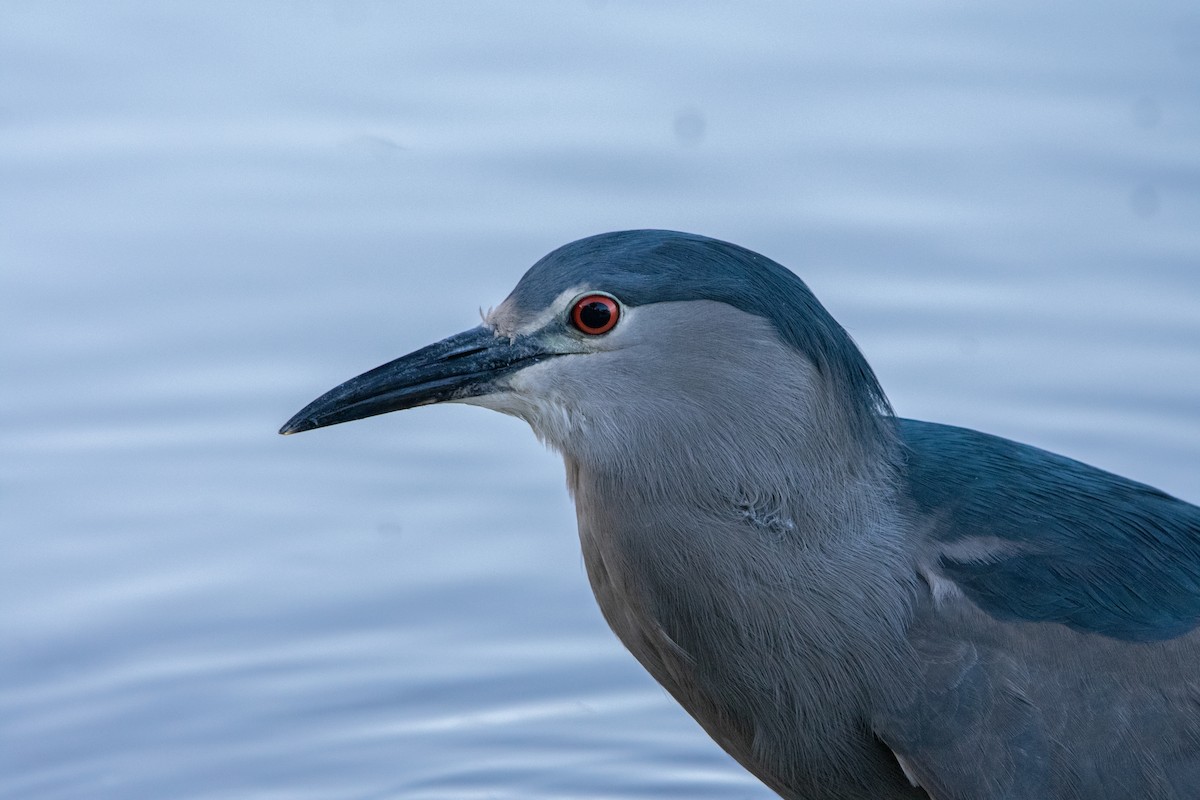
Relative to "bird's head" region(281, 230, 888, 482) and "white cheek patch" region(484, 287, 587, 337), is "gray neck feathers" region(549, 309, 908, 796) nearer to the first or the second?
"bird's head" region(281, 230, 888, 482)

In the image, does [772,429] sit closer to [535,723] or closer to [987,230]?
[535,723]

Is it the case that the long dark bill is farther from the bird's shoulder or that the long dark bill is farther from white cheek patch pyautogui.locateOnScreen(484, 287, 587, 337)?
the bird's shoulder

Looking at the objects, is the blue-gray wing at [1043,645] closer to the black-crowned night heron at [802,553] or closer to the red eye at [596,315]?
the black-crowned night heron at [802,553]

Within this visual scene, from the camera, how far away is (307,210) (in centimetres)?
791

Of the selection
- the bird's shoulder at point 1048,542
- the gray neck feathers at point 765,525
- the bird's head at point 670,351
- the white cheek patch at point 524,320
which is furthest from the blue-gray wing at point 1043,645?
the white cheek patch at point 524,320

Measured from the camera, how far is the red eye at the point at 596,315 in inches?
173

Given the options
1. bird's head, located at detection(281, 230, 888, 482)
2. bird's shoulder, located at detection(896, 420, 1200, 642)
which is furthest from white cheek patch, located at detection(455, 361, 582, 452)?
bird's shoulder, located at detection(896, 420, 1200, 642)

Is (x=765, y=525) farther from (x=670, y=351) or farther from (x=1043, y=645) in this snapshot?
(x=1043, y=645)

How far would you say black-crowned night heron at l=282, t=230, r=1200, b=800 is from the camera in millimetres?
4398

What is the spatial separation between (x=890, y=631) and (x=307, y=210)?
4110 millimetres

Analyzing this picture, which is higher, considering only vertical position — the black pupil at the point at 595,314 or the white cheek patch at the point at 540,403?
the black pupil at the point at 595,314

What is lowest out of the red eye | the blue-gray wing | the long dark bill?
the blue-gray wing

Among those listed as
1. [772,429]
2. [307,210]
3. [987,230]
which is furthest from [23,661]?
[987,230]

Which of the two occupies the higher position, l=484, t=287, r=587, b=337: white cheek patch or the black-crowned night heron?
l=484, t=287, r=587, b=337: white cheek patch
